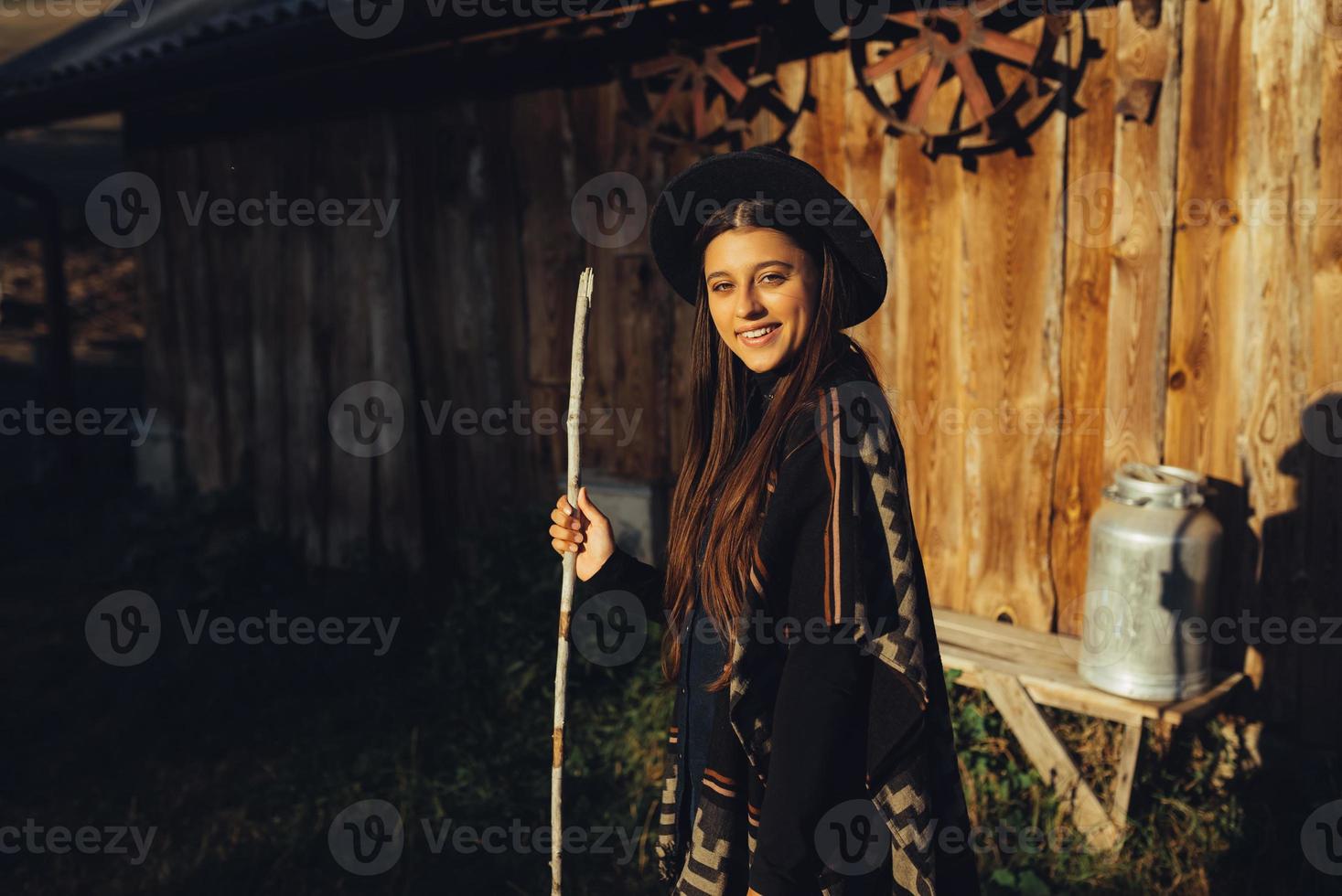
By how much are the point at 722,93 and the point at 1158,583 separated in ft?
10.0

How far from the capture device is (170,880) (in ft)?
14.3

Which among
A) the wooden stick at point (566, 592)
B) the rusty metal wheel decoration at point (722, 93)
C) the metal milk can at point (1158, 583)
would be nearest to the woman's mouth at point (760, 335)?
the wooden stick at point (566, 592)

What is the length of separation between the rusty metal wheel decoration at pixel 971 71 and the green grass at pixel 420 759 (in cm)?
247

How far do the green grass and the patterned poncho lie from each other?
2096mm

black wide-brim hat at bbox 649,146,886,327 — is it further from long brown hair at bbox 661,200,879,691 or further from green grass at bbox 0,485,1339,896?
green grass at bbox 0,485,1339,896

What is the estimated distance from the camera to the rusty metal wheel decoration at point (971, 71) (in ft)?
14.4

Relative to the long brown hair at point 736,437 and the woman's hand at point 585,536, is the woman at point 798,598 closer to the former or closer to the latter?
the long brown hair at point 736,437

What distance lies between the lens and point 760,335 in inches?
89.4

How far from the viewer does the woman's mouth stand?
2262 millimetres

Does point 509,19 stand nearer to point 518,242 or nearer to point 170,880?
point 518,242

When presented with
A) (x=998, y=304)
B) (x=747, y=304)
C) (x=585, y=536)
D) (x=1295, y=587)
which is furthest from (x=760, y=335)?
(x=1295, y=587)

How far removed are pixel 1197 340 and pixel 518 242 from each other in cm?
370


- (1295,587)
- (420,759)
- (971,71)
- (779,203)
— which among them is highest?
(971,71)

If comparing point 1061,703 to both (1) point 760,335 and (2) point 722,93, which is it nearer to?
(1) point 760,335
